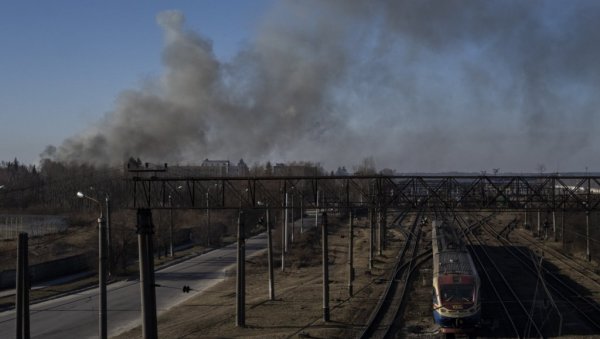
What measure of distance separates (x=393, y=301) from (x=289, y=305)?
14.7 ft

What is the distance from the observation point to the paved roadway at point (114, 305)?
2677cm

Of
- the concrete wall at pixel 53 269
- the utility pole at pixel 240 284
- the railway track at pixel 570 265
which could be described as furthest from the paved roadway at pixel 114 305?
the railway track at pixel 570 265

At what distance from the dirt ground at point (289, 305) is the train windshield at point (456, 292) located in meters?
3.07

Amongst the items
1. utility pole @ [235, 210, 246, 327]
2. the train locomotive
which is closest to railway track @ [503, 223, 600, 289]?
the train locomotive

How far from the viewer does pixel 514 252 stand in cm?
4375

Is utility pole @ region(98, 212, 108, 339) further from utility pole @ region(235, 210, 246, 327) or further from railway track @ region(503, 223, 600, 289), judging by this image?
railway track @ region(503, 223, 600, 289)

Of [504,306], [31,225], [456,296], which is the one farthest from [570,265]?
[31,225]

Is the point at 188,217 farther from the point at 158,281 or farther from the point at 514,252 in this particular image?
the point at 514,252

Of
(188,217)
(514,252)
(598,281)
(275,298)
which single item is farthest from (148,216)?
(188,217)

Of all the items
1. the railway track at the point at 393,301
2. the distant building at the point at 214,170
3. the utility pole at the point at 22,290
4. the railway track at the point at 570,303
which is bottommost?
the railway track at the point at 393,301

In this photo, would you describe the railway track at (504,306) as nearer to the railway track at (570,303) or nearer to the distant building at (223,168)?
the railway track at (570,303)

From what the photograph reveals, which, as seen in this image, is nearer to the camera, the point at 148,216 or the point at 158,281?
the point at 148,216

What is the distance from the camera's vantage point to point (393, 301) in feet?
89.8

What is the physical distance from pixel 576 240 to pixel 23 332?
122ft
